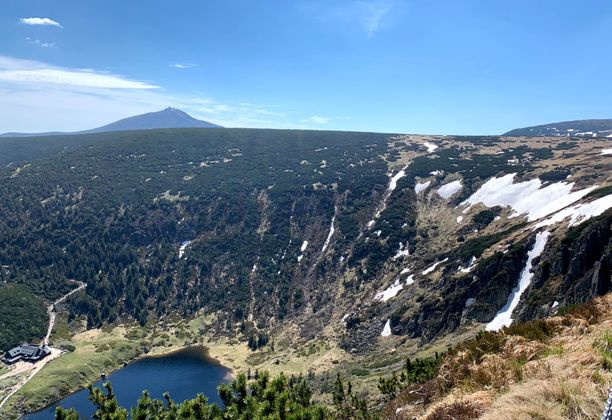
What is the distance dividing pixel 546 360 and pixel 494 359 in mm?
1788

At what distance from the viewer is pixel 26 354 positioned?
77.5 meters

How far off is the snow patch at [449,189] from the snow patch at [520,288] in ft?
153

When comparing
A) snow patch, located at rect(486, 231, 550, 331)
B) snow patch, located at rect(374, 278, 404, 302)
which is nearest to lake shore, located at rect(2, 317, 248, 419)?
snow patch, located at rect(374, 278, 404, 302)

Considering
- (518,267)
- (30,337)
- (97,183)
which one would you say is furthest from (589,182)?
(97,183)

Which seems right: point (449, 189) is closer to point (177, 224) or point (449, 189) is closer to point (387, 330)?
point (387, 330)

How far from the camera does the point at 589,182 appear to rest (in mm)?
77312

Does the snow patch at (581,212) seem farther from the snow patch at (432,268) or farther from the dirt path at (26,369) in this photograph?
the dirt path at (26,369)

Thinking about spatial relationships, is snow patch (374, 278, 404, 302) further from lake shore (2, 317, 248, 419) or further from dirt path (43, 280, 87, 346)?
dirt path (43, 280, 87, 346)

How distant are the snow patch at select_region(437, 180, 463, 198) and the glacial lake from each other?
63616 mm

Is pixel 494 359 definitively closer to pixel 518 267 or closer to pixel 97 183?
pixel 518 267

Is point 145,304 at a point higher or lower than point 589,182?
lower

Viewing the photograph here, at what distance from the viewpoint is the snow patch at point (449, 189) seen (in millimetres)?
102131

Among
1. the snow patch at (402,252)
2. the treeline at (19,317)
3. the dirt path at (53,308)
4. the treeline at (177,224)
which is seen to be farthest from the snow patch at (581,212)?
the treeline at (19,317)

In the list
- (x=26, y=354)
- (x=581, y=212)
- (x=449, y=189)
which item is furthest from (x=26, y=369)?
(x=449, y=189)
